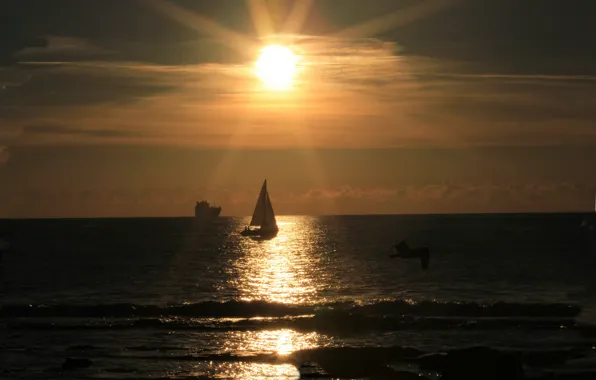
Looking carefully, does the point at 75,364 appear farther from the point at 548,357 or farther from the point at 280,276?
the point at 280,276

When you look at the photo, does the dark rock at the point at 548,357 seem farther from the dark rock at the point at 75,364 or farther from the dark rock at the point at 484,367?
the dark rock at the point at 75,364

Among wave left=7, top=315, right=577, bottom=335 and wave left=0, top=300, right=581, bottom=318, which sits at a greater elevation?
wave left=0, top=300, right=581, bottom=318

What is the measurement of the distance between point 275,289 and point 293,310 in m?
22.2

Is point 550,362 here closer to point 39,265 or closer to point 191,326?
point 191,326

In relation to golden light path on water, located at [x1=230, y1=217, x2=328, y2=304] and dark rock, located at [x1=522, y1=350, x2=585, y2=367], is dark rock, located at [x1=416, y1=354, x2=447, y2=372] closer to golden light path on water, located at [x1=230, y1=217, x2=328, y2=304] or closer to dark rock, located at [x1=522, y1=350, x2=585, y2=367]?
dark rock, located at [x1=522, y1=350, x2=585, y2=367]

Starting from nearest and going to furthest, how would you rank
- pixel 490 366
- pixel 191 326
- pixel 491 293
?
pixel 490 366 < pixel 191 326 < pixel 491 293

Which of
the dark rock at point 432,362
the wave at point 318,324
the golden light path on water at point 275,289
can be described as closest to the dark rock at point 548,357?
the dark rock at point 432,362

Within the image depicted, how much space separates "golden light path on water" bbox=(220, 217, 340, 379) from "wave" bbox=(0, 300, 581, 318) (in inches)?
269

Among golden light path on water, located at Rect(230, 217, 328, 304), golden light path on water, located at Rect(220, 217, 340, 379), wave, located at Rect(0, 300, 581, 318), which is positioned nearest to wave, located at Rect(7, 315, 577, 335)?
wave, located at Rect(0, 300, 581, 318)

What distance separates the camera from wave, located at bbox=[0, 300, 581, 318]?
2734 inches

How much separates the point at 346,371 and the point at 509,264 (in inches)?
3580

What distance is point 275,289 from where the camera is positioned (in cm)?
9488

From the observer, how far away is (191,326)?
207 feet

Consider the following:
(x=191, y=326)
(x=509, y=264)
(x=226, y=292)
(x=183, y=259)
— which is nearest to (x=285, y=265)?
(x=183, y=259)
